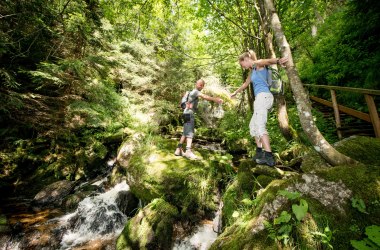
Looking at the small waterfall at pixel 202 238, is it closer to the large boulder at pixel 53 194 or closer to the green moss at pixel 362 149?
the green moss at pixel 362 149

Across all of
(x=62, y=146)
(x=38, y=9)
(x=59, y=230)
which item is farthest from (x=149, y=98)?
(x=59, y=230)

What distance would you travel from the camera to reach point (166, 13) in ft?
22.6

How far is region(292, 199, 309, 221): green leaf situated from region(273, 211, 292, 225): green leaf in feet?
0.33

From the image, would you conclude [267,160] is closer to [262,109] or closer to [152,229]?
[262,109]

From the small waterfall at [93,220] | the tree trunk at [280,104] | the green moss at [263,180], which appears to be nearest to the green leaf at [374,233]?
the green moss at [263,180]

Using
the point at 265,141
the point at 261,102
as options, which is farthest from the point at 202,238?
the point at 261,102

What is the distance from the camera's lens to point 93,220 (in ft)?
21.5

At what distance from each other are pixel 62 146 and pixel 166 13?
310 inches

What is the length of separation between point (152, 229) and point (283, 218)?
340 cm

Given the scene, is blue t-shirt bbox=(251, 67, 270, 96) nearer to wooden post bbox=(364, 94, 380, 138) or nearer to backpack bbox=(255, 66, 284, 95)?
backpack bbox=(255, 66, 284, 95)

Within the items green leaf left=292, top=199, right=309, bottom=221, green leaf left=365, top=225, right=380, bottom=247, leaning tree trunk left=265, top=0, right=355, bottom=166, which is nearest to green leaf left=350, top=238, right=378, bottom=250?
green leaf left=365, top=225, right=380, bottom=247

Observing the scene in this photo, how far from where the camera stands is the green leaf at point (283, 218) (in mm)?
2484

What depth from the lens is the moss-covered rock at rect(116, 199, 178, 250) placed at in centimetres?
473

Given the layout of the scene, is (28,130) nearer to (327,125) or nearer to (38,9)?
(38,9)
